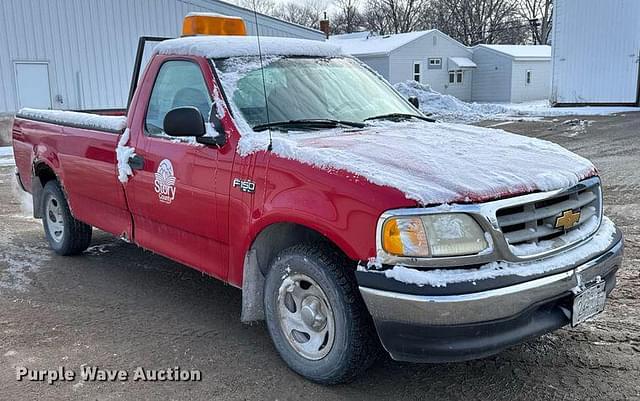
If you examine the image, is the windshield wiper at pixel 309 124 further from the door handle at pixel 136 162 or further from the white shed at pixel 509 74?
the white shed at pixel 509 74

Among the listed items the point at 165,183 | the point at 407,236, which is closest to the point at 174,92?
the point at 165,183

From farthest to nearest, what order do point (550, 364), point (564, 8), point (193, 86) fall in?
point (564, 8), point (193, 86), point (550, 364)

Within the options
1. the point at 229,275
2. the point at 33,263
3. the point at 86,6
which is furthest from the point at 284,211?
the point at 86,6

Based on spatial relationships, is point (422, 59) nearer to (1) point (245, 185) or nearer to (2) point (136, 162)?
(2) point (136, 162)

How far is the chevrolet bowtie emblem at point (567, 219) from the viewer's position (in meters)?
3.09

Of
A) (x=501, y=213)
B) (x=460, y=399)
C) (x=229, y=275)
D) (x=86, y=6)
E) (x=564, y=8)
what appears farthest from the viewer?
(x=564, y=8)

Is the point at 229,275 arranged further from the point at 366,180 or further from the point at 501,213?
the point at 501,213

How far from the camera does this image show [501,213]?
287 centimetres

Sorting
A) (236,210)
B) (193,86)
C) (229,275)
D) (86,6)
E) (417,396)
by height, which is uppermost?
(86,6)

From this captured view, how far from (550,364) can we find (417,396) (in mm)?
886

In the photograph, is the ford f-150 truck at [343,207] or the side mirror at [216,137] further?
the side mirror at [216,137]

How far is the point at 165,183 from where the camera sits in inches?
163

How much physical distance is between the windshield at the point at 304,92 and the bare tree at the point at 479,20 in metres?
58.8

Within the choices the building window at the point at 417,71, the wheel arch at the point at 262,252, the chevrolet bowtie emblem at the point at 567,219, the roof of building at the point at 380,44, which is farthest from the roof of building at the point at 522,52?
the wheel arch at the point at 262,252
